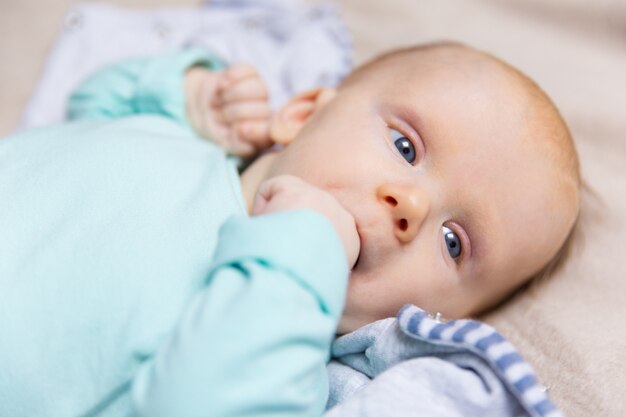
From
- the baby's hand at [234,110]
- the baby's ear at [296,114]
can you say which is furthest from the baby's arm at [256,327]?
the baby's hand at [234,110]

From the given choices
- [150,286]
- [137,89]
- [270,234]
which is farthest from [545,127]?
[137,89]

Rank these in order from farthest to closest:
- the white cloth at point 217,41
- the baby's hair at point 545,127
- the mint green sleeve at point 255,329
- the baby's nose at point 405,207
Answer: the white cloth at point 217,41
the baby's hair at point 545,127
the baby's nose at point 405,207
the mint green sleeve at point 255,329

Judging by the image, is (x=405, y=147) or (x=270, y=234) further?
(x=405, y=147)

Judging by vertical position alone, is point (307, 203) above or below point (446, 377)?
above

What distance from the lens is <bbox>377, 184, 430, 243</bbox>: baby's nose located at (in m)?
0.90

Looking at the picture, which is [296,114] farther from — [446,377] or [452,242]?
[446,377]

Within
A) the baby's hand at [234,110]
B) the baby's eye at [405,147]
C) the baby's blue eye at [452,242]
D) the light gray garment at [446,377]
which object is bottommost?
the light gray garment at [446,377]

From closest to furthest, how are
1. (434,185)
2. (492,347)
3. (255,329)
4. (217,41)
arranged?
(255,329) < (492,347) < (434,185) < (217,41)

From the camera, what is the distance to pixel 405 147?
38.9 inches

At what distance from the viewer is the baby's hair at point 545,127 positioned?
1.03m

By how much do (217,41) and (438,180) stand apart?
2.64 feet

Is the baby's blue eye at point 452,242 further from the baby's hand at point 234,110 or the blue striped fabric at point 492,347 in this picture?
the baby's hand at point 234,110

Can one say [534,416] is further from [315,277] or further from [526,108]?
[526,108]

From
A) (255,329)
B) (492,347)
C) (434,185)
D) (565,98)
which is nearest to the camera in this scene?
(255,329)
